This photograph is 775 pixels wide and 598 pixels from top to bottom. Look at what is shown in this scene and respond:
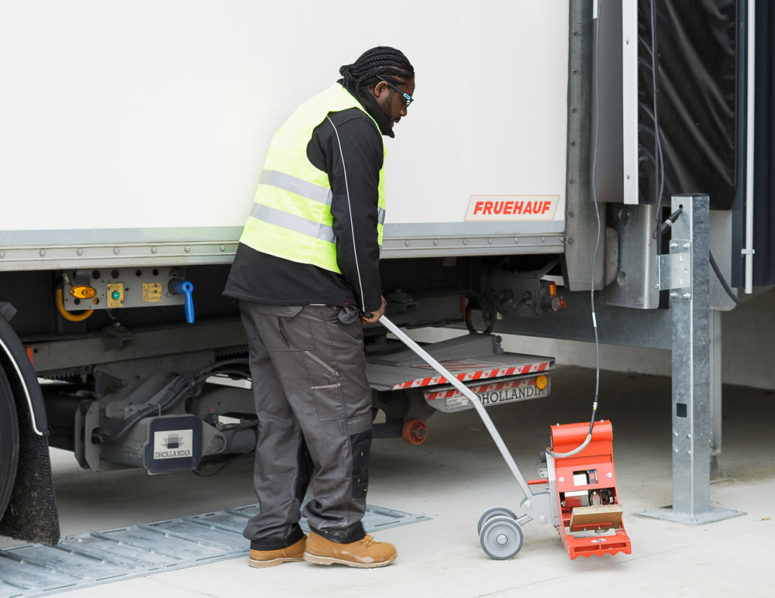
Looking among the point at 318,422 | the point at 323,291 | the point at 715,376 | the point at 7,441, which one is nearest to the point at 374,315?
the point at 323,291

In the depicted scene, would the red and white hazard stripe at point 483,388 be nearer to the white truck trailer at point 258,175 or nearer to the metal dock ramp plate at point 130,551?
the white truck trailer at point 258,175

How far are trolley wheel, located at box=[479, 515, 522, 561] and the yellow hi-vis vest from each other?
47.7 inches

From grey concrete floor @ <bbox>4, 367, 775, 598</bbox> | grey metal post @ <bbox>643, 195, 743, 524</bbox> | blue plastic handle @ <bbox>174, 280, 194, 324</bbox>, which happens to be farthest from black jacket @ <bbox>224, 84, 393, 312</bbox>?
grey metal post @ <bbox>643, 195, 743, 524</bbox>

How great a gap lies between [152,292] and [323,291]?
889mm

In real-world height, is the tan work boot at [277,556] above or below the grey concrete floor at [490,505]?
above

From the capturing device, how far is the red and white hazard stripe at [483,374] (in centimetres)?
627

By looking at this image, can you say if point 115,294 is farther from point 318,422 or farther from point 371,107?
point 371,107

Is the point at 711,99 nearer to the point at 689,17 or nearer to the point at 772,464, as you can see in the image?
the point at 689,17

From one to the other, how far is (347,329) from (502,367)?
167 centimetres

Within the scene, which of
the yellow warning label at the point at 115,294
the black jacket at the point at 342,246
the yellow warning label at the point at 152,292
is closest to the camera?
the black jacket at the point at 342,246

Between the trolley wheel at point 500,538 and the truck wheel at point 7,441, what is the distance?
1.90 m

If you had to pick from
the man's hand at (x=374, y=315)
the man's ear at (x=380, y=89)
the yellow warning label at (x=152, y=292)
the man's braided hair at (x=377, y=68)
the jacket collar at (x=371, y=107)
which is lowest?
the man's hand at (x=374, y=315)

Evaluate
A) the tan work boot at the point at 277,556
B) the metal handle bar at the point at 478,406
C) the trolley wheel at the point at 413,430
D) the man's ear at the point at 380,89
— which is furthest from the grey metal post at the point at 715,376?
the tan work boot at the point at 277,556

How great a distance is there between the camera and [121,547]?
17.8ft
